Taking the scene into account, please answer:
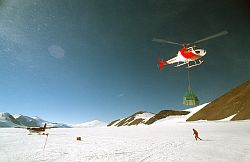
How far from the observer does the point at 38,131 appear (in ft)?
161

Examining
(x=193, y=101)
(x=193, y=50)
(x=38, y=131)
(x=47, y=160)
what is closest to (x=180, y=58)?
(x=193, y=50)

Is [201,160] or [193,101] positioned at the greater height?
[193,101]

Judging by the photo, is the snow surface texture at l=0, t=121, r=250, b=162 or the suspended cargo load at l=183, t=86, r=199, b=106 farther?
the suspended cargo load at l=183, t=86, r=199, b=106

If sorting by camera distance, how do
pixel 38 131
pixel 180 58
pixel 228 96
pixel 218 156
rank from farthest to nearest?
pixel 228 96, pixel 38 131, pixel 180 58, pixel 218 156

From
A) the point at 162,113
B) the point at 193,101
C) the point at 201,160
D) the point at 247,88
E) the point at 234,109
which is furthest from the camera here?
the point at 162,113

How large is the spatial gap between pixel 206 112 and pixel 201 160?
6792 centimetres

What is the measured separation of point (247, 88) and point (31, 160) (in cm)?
7137

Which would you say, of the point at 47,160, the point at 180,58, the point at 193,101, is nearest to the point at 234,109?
the point at 193,101

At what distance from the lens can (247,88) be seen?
68.7 meters

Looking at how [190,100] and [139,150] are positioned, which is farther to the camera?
[190,100]

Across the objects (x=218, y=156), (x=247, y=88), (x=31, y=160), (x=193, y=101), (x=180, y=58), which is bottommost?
(x=31, y=160)

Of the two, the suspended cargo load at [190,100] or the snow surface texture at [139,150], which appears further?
the suspended cargo load at [190,100]

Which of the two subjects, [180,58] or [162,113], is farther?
[162,113]

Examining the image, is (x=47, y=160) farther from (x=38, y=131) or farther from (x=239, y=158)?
(x=38, y=131)
